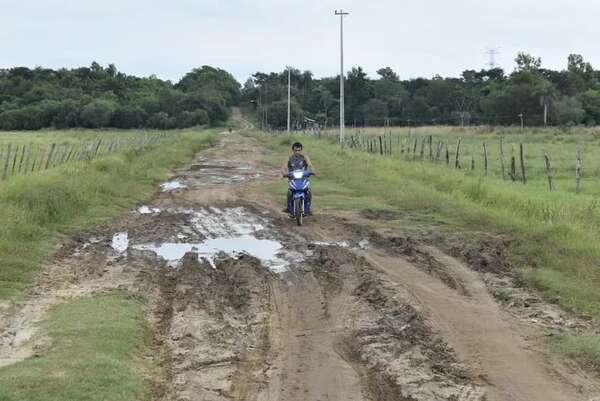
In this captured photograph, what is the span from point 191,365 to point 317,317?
1870mm

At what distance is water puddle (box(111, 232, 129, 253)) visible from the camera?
11.1m

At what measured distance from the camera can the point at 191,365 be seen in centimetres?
585

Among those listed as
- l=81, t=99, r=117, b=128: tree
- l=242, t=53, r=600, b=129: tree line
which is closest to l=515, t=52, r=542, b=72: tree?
l=242, t=53, r=600, b=129: tree line

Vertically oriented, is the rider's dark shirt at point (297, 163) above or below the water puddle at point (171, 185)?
above

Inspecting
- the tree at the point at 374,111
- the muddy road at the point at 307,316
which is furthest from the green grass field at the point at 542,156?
the tree at the point at 374,111

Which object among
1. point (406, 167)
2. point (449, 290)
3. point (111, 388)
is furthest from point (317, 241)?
point (406, 167)

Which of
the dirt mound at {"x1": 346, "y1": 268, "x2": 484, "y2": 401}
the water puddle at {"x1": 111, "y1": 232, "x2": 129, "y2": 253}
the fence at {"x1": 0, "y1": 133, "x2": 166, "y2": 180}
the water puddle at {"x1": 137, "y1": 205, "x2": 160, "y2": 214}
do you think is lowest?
the dirt mound at {"x1": 346, "y1": 268, "x2": 484, "y2": 401}

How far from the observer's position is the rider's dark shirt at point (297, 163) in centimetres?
1446

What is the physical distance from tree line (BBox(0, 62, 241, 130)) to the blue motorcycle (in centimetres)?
9483

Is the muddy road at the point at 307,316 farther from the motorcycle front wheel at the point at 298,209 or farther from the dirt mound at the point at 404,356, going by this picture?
the motorcycle front wheel at the point at 298,209

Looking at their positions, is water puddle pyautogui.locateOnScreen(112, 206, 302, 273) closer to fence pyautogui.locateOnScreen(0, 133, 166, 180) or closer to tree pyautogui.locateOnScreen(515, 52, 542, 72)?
fence pyautogui.locateOnScreen(0, 133, 166, 180)

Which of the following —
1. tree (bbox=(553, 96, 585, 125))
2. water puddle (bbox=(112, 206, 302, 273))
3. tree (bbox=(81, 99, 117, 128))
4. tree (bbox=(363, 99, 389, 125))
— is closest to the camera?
water puddle (bbox=(112, 206, 302, 273))

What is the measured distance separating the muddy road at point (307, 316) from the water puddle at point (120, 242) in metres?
0.02

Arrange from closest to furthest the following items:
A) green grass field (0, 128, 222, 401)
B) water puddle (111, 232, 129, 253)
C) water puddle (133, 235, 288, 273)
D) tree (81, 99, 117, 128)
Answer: green grass field (0, 128, 222, 401) < water puddle (133, 235, 288, 273) < water puddle (111, 232, 129, 253) < tree (81, 99, 117, 128)
